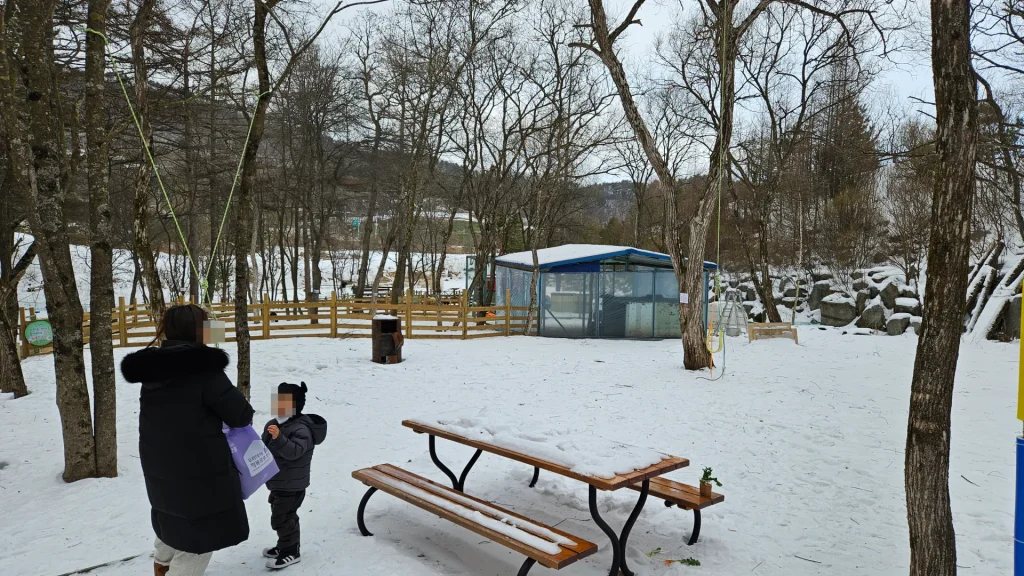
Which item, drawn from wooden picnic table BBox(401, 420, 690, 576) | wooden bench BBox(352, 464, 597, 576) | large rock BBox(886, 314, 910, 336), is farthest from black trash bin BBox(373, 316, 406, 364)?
large rock BBox(886, 314, 910, 336)

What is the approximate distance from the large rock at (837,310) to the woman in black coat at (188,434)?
2475 cm

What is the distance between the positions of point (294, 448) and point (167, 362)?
1.05m

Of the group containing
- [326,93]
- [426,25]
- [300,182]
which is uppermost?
[426,25]

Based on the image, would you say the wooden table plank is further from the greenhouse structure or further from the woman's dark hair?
the greenhouse structure

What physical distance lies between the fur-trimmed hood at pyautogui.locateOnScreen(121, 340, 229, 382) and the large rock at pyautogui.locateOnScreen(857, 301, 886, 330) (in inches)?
Result: 881

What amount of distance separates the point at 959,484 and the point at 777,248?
25643 mm

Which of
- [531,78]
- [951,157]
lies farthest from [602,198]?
[951,157]

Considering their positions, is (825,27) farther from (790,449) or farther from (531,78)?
(790,449)

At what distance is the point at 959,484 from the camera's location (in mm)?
4926

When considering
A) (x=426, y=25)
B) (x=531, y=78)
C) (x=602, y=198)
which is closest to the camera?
(x=426, y=25)

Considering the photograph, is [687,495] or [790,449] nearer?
[687,495]

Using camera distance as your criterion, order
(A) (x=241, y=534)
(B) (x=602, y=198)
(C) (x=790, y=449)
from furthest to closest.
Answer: (B) (x=602, y=198) → (C) (x=790, y=449) → (A) (x=241, y=534)

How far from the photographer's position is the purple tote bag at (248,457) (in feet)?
9.05

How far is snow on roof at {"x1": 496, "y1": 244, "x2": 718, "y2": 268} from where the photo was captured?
1669 centimetres
